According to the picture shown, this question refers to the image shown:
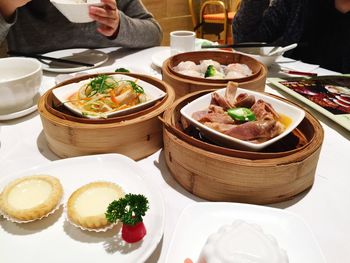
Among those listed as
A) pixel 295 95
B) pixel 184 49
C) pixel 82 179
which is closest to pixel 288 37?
pixel 184 49

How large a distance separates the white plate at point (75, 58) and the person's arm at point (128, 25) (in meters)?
0.17

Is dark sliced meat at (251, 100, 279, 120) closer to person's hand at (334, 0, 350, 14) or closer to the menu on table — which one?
the menu on table

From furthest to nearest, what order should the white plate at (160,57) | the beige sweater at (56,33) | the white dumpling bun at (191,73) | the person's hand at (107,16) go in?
the beige sweater at (56,33)
the white plate at (160,57)
the person's hand at (107,16)
the white dumpling bun at (191,73)

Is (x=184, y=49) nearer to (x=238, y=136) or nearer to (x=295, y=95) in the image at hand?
(x=295, y=95)

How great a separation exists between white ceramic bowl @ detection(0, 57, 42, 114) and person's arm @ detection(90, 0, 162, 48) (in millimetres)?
511

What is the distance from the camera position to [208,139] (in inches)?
35.7

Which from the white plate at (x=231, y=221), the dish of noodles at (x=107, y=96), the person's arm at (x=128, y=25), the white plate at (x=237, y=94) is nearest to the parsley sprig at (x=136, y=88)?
the dish of noodles at (x=107, y=96)

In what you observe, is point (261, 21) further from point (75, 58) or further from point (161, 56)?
point (75, 58)

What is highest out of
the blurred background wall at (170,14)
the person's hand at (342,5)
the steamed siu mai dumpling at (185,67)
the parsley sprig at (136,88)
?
the person's hand at (342,5)

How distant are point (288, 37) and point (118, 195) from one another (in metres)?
2.27

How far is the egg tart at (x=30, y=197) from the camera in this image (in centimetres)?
69

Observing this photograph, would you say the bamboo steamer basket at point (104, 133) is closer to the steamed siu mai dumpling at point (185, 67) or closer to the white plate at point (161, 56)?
the steamed siu mai dumpling at point (185, 67)

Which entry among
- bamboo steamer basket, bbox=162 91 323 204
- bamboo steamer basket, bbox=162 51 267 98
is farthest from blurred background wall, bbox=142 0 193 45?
bamboo steamer basket, bbox=162 91 323 204

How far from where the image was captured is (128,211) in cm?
64
